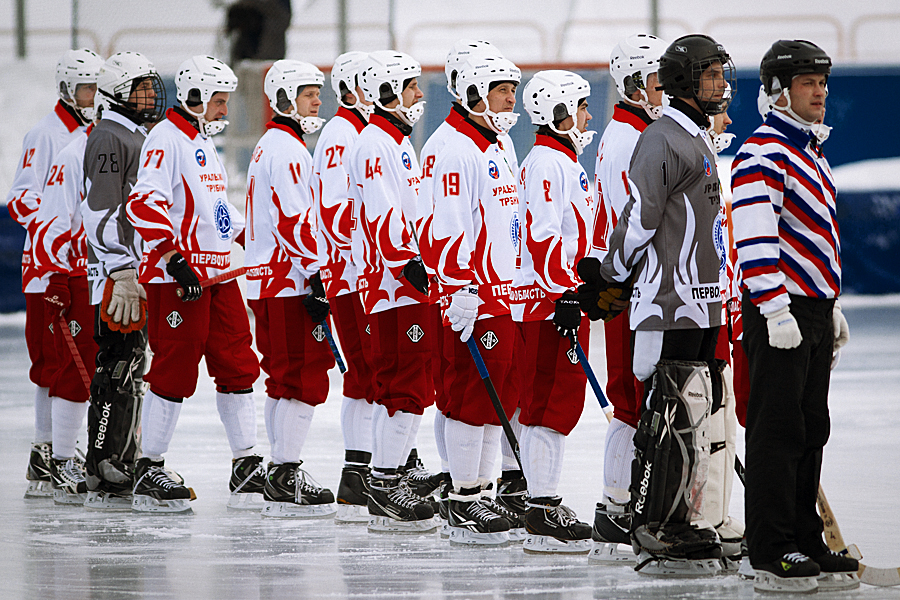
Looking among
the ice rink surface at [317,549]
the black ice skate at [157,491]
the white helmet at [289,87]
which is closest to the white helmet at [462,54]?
the white helmet at [289,87]

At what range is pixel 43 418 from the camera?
6.21 m

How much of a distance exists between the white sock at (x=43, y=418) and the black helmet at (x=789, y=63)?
4.12 meters

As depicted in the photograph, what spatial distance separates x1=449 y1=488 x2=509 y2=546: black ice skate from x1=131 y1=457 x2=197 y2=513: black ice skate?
56.8 inches

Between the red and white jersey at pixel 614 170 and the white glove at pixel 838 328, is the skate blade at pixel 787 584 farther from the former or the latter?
the red and white jersey at pixel 614 170

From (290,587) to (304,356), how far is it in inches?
65.7

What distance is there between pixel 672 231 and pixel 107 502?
3.20 meters

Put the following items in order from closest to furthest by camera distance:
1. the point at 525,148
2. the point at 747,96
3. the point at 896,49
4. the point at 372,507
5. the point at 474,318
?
1. the point at 474,318
2. the point at 372,507
3. the point at 525,148
4. the point at 747,96
5. the point at 896,49

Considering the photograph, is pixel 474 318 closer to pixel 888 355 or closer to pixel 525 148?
pixel 888 355

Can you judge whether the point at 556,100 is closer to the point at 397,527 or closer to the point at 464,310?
the point at 464,310

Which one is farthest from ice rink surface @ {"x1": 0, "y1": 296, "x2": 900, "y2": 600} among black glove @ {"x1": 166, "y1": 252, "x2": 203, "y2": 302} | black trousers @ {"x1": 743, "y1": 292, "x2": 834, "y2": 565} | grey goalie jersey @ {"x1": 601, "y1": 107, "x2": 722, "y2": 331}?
black glove @ {"x1": 166, "y1": 252, "x2": 203, "y2": 302}

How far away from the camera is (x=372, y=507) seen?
5.14 metres

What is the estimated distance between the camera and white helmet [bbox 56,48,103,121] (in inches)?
243

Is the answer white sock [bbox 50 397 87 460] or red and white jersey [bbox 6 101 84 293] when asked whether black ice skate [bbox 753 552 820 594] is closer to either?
white sock [bbox 50 397 87 460]

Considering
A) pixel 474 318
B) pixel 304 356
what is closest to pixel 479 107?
pixel 474 318
